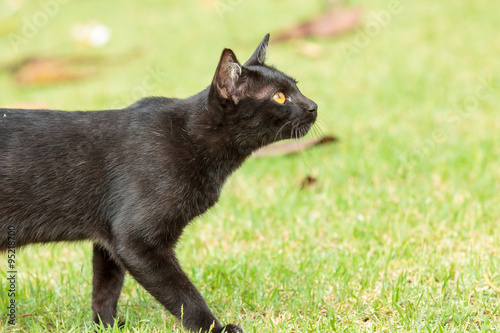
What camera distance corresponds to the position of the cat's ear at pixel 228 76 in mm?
2576

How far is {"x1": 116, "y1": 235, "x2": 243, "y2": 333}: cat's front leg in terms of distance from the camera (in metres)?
2.52

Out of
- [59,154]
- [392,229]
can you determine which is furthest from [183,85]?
[59,154]

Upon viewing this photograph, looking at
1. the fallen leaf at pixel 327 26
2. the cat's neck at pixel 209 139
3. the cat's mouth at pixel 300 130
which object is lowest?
the cat's neck at pixel 209 139

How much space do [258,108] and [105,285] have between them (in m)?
1.21

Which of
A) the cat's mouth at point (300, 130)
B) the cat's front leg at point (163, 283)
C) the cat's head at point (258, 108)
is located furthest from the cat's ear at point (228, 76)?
the cat's front leg at point (163, 283)

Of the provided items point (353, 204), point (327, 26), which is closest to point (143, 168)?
point (353, 204)

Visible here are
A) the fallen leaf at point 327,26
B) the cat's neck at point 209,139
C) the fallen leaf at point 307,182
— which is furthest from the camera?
the fallen leaf at point 327,26

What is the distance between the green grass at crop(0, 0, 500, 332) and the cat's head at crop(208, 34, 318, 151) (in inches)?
32.1

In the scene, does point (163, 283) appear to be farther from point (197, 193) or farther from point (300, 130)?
point (300, 130)

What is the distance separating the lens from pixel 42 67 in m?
8.86

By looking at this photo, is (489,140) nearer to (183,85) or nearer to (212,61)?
(183,85)

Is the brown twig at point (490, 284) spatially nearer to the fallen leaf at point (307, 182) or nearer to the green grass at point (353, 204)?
the green grass at point (353, 204)

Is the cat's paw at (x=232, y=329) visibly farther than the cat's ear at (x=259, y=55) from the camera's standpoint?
No

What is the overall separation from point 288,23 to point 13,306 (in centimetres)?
776
